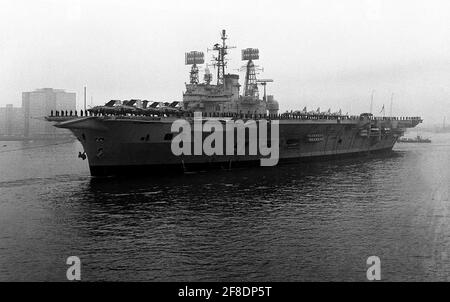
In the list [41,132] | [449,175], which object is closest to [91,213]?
[449,175]

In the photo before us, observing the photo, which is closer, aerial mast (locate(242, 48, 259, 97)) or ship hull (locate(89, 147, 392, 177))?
ship hull (locate(89, 147, 392, 177))

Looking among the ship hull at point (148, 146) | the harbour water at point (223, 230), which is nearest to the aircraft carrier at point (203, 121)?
the ship hull at point (148, 146)

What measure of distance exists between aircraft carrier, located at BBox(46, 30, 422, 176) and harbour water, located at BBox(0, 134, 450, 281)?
Answer: 2380 millimetres

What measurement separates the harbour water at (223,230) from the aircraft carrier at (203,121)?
7.81 feet

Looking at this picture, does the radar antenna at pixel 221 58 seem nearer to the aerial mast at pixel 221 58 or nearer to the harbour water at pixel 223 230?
the aerial mast at pixel 221 58

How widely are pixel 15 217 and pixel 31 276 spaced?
23.1ft

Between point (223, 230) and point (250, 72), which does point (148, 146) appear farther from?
point (250, 72)

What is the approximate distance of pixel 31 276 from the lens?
10.6 m

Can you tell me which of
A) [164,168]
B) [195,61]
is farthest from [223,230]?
[195,61]

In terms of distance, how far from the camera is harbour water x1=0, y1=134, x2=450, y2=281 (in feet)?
36.7

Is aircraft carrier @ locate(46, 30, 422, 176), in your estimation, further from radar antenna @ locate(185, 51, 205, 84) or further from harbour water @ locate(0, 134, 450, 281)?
harbour water @ locate(0, 134, 450, 281)

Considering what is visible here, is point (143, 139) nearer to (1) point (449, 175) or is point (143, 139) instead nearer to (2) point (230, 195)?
(2) point (230, 195)

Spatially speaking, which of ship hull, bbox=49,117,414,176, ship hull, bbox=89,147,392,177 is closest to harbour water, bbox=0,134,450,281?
ship hull, bbox=89,147,392,177
